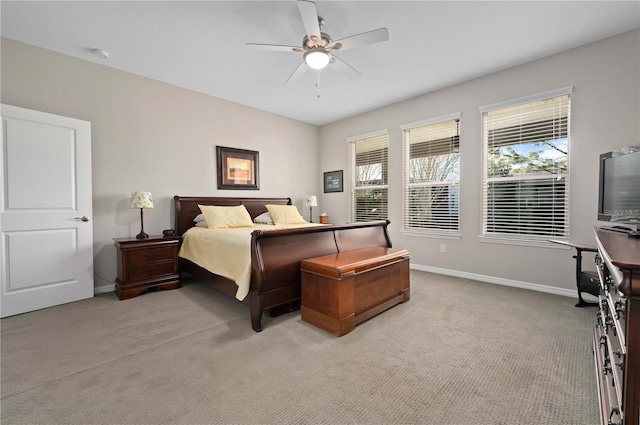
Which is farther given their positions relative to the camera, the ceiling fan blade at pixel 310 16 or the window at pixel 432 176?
the window at pixel 432 176

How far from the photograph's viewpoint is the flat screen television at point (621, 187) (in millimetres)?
1762

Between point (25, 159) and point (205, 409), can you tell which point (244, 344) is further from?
point (25, 159)

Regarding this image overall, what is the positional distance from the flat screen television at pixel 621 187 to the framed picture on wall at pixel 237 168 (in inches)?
176

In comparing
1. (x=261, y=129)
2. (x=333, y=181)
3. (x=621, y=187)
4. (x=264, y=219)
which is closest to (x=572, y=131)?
(x=621, y=187)

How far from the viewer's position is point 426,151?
4367 millimetres

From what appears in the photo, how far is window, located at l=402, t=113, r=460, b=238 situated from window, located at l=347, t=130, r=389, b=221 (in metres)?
0.44

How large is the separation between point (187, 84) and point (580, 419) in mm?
5039

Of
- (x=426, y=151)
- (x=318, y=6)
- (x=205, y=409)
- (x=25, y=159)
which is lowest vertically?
(x=205, y=409)

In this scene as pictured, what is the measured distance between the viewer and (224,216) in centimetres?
400

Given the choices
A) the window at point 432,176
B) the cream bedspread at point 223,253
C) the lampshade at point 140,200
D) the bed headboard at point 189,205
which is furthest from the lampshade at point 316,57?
the bed headboard at point 189,205

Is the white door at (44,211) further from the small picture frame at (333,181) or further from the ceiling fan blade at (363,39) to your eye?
the small picture frame at (333,181)

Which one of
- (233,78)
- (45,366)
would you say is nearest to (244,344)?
(45,366)

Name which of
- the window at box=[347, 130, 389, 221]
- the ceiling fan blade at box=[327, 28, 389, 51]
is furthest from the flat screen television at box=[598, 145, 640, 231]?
the window at box=[347, 130, 389, 221]

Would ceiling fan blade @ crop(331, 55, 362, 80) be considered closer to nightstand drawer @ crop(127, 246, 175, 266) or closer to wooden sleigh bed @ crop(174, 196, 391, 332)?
wooden sleigh bed @ crop(174, 196, 391, 332)
